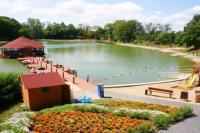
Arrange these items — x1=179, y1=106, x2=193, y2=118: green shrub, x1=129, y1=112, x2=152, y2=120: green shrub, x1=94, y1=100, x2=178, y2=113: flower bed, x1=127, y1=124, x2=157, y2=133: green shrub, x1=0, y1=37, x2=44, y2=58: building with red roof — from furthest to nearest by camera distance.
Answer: x1=0, y1=37, x2=44, y2=58: building with red roof < x1=94, y1=100, x2=178, y2=113: flower bed < x1=179, y1=106, x2=193, y2=118: green shrub < x1=129, y1=112, x2=152, y2=120: green shrub < x1=127, y1=124, x2=157, y2=133: green shrub

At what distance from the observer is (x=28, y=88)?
23.3 meters

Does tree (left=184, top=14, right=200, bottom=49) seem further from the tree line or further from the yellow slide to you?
the yellow slide

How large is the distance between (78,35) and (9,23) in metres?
52.8

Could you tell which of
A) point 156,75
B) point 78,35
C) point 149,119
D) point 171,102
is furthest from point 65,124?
point 78,35

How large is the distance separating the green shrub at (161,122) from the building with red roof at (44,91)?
8.79 m

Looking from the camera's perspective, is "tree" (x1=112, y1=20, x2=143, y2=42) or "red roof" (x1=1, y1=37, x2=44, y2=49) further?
"tree" (x1=112, y1=20, x2=143, y2=42)

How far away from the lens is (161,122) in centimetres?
1767

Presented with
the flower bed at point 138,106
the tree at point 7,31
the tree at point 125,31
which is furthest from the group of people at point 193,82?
the tree at point 7,31

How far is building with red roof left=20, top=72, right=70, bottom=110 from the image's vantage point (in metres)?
23.6

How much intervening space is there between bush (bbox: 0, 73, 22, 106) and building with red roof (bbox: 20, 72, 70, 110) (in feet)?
5.91

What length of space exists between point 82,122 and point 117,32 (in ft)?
427

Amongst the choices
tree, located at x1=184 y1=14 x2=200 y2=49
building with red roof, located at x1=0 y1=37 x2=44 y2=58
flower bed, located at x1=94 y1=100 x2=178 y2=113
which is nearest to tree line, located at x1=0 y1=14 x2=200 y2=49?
tree, located at x1=184 y1=14 x2=200 y2=49

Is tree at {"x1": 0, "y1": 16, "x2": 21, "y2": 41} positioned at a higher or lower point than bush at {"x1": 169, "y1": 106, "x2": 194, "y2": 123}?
higher

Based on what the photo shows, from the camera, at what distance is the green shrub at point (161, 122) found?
1752 centimetres
